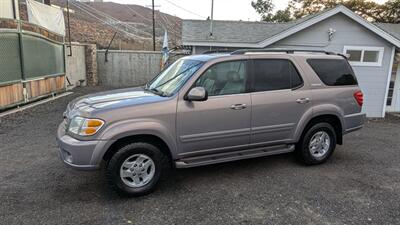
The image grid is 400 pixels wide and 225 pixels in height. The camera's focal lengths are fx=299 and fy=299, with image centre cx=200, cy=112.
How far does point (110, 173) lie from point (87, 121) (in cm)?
70

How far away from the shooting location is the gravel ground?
343 centimetres

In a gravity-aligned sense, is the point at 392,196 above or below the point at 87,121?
below

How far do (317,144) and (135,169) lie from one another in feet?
10.2

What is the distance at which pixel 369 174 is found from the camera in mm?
4848

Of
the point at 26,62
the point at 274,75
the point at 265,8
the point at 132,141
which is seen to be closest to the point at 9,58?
the point at 26,62

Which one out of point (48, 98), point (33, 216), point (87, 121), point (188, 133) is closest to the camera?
point (33, 216)

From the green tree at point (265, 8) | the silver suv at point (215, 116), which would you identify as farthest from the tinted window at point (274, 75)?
the green tree at point (265, 8)

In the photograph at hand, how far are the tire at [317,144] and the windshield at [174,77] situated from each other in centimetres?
220

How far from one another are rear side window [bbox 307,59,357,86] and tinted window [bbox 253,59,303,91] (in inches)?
16.9

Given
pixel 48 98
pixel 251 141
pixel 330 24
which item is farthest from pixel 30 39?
pixel 330 24

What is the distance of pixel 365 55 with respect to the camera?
36.4 ft

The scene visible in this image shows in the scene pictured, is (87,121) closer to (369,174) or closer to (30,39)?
(369,174)

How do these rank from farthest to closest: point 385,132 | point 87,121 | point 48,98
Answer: point 48,98 < point 385,132 < point 87,121

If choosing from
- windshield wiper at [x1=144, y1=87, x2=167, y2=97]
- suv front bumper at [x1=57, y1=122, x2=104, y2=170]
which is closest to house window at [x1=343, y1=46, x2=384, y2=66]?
windshield wiper at [x1=144, y1=87, x2=167, y2=97]
